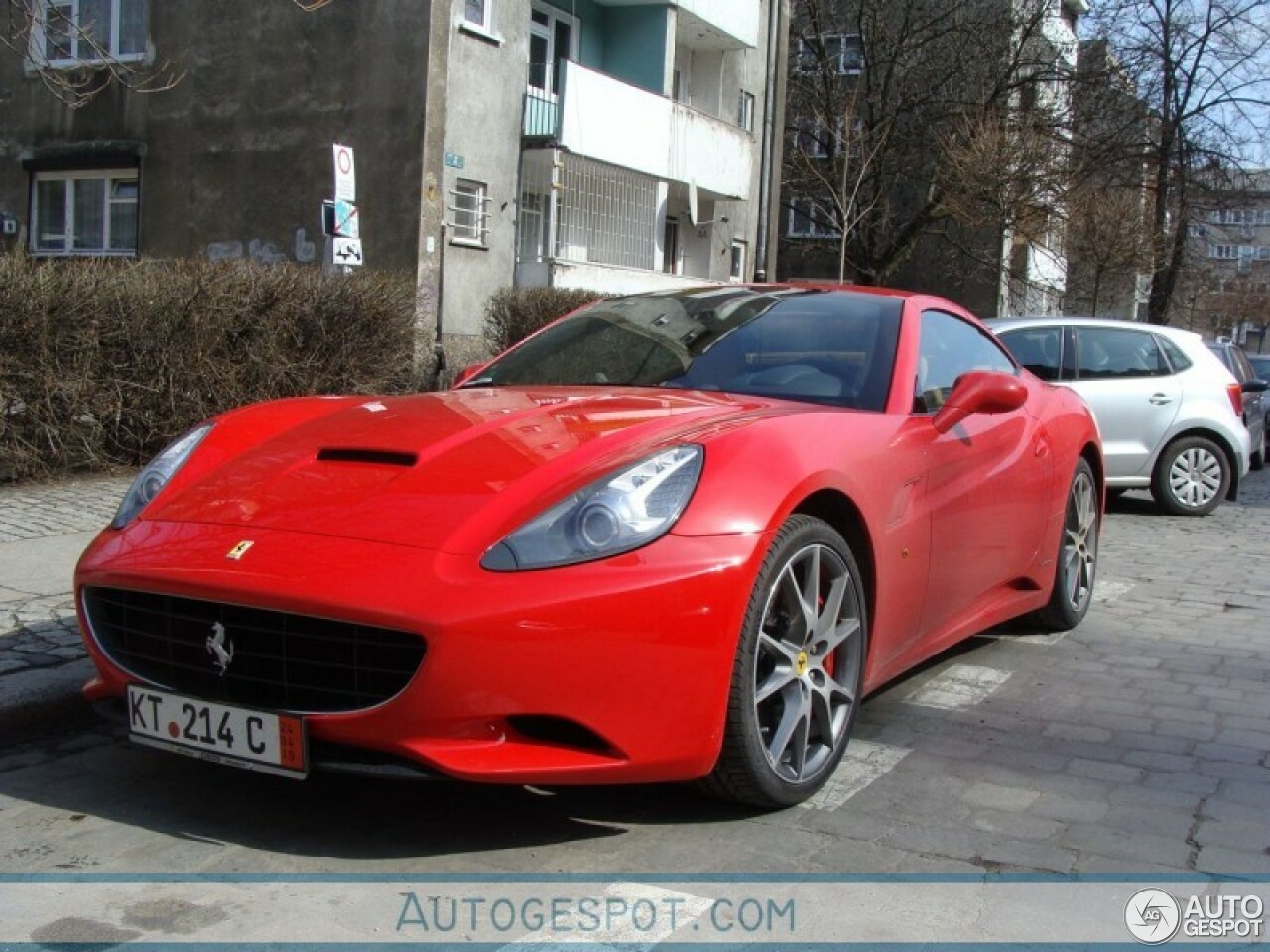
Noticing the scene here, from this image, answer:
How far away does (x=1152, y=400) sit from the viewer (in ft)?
34.1

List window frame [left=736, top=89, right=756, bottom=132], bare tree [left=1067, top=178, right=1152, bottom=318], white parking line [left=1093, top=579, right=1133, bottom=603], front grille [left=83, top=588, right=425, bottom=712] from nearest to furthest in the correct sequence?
front grille [left=83, top=588, right=425, bottom=712] → white parking line [left=1093, top=579, right=1133, bottom=603] → bare tree [left=1067, top=178, right=1152, bottom=318] → window frame [left=736, top=89, right=756, bottom=132]

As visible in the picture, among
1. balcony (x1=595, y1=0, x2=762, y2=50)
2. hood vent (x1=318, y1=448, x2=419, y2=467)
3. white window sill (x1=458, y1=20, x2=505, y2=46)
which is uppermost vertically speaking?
balcony (x1=595, y1=0, x2=762, y2=50)

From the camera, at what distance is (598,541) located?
2971mm

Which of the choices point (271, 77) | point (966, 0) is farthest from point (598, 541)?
point (966, 0)

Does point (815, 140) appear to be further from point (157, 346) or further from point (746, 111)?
point (157, 346)

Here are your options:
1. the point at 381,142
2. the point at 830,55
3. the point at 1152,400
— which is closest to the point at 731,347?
the point at 1152,400

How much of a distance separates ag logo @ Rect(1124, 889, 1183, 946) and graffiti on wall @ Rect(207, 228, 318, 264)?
17.9 metres

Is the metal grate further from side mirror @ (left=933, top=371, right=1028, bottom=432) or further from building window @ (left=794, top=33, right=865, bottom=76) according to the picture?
side mirror @ (left=933, top=371, right=1028, bottom=432)

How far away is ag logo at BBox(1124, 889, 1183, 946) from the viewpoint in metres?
2.74

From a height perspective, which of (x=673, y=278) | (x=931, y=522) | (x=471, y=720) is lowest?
(x=471, y=720)

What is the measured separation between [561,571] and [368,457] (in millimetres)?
834

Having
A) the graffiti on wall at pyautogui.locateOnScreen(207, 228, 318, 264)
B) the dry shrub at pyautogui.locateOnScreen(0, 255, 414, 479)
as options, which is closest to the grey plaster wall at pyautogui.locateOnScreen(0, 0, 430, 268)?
the graffiti on wall at pyautogui.locateOnScreen(207, 228, 318, 264)

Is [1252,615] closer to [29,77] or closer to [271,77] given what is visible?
[271,77]

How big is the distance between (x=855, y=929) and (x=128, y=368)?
7.67m
